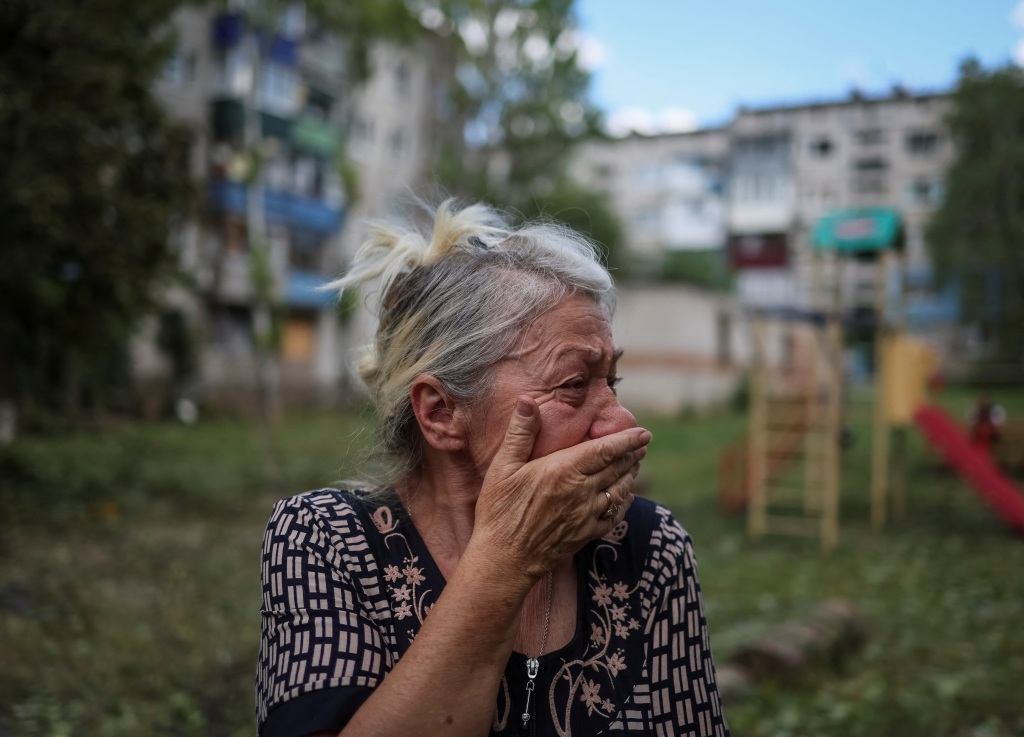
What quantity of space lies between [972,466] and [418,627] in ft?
28.8

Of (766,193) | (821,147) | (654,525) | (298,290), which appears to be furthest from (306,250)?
(654,525)

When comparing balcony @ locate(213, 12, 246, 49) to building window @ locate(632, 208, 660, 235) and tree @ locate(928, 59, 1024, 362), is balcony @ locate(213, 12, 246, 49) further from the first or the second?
building window @ locate(632, 208, 660, 235)

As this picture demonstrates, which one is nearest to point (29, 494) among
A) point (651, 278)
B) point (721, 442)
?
point (721, 442)

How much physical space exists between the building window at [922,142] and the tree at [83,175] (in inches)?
270

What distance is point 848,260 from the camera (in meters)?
10.1

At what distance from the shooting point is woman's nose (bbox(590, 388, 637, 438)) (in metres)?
1.66

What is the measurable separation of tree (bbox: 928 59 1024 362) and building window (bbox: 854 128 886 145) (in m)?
1.08

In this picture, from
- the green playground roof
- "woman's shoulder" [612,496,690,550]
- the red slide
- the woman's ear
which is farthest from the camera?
the green playground roof

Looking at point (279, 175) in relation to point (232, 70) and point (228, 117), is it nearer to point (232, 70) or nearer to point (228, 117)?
point (228, 117)

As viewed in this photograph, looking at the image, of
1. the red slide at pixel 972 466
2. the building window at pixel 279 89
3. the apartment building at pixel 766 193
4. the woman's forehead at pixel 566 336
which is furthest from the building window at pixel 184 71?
the woman's forehead at pixel 566 336

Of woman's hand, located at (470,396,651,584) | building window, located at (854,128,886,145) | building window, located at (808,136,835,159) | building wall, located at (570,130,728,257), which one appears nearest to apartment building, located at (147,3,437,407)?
building wall, located at (570,130,728,257)

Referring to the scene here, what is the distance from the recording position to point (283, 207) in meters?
26.2

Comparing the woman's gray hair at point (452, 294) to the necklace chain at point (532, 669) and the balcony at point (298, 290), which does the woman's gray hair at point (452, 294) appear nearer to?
the necklace chain at point (532, 669)

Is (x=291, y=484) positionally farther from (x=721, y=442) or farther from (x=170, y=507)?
(x=721, y=442)
